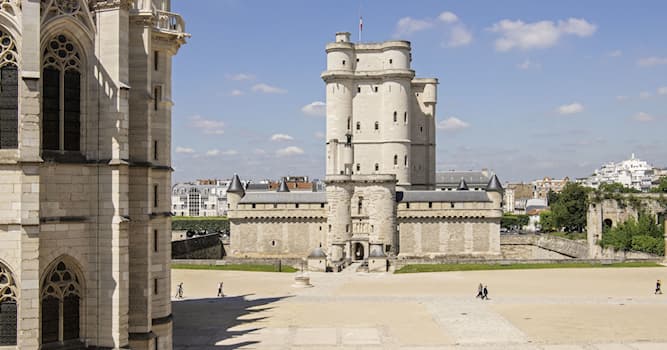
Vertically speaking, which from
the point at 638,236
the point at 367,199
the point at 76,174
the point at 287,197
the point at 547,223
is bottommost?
the point at 547,223

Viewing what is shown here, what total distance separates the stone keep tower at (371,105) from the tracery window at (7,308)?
2062 inches

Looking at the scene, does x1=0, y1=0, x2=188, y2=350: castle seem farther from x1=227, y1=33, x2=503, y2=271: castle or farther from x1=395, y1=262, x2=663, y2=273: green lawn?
x1=227, y1=33, x2=503, y2=271: castle

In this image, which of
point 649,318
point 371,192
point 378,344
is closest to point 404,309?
point 378,344

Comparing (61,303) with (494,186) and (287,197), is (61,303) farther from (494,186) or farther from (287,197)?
(494,186)

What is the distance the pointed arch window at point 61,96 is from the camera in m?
16.6

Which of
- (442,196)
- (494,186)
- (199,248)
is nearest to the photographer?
(442,196)

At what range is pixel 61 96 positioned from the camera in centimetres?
1677

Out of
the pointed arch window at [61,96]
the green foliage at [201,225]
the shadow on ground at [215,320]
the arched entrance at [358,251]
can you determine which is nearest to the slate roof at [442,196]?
the arched entrance at [358,251]

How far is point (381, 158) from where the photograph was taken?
69.2 metres

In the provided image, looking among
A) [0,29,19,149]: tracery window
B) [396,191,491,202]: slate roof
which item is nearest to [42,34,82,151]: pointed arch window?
[0,29,19,149]: tracery window

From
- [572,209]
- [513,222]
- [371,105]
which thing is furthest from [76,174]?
[513,222]

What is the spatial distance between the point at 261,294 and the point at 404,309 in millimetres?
10130

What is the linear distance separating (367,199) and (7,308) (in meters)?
49.8

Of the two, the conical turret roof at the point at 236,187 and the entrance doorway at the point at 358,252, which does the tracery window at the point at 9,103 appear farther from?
the conical turret roof at the point at 236,187
